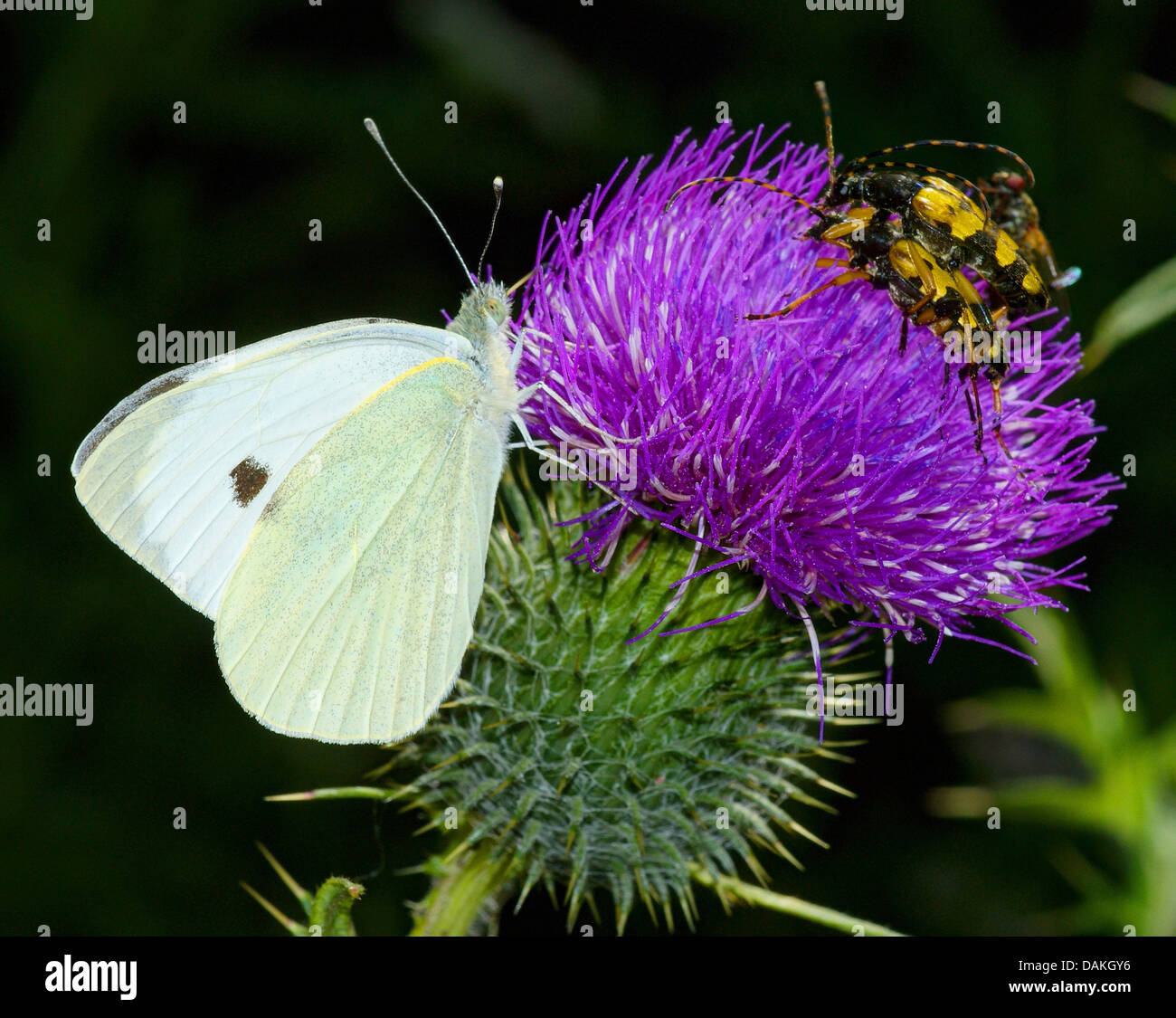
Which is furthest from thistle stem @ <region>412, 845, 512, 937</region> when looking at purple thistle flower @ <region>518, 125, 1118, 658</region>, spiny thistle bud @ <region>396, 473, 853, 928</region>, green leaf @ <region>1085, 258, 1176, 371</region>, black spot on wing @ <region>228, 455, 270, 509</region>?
green leaf @ <region>1085, 258, 1176, 371</region>

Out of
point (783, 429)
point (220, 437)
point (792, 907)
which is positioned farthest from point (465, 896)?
point (783, 429)

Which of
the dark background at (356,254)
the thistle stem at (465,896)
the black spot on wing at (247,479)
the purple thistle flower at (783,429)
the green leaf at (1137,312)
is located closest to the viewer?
the purple thistle flower at (783,429)

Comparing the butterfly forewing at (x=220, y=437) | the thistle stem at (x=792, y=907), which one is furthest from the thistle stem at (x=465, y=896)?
the butterfly forewing at (x=220, y=437)

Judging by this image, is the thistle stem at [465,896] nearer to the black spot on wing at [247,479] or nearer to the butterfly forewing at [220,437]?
the butterfly forewing at [220,437]

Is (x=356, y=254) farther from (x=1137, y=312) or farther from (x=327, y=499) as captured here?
(x=1137, y=312)

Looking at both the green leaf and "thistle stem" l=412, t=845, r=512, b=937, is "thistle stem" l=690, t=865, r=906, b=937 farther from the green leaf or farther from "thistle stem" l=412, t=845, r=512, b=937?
the green leaf

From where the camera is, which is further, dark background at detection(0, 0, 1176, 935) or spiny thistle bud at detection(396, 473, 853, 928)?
dark background at detection(0, 0, 1176, 935)

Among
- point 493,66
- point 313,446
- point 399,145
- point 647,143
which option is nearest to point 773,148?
point 647,143
